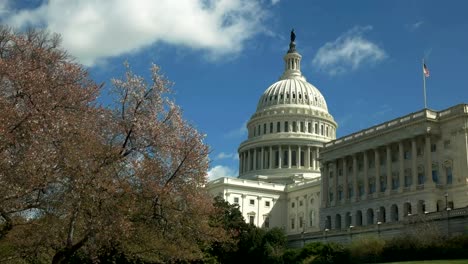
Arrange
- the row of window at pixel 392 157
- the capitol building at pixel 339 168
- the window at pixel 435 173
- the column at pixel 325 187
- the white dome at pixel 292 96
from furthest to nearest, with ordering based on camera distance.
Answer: the white dome at pixel 292 96, the column at pixel 325 187, the row of window at pixel 392 157, the window at pixel 435 173, the capitol building at pixel 339 168

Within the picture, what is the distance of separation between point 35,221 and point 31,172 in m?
4.43

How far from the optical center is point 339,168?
391 ft

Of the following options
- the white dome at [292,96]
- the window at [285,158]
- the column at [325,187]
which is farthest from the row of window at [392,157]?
the white dome at [292,96]

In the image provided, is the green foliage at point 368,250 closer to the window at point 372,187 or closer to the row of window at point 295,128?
the window at point 372,187

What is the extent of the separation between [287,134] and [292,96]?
15.4 meters

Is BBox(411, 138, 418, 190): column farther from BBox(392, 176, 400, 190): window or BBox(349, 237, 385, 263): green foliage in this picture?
BBox(349, 237, 385, 263): green foliage

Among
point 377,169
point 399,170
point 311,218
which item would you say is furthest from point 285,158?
point 399,170

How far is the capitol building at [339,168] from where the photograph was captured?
9488 cm

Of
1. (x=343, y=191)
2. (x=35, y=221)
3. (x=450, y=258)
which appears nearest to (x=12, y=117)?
(x=35, y=221)

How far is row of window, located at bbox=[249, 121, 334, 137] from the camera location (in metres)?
168

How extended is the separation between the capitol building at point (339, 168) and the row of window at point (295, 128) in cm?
29

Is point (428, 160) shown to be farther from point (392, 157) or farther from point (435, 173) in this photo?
point (392, 157)

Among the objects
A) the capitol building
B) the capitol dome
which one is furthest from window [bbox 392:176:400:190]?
the capitol dome

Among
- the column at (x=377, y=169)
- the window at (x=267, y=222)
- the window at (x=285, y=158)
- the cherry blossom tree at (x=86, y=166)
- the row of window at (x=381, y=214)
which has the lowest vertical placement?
the cherry blossom tree at (x=86, y=166)
